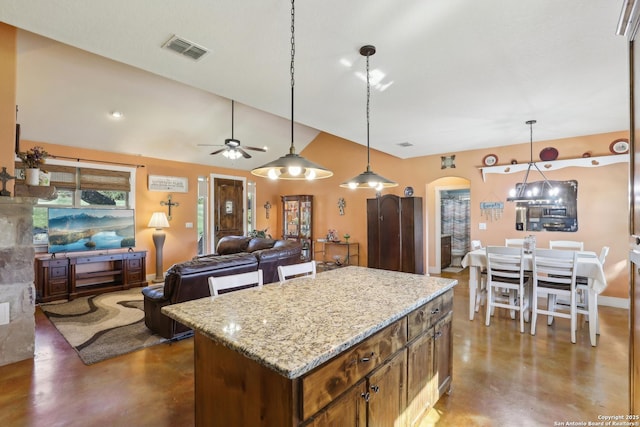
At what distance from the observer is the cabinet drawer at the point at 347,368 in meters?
1.12

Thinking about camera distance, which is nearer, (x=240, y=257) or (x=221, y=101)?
(x=240, y=257)

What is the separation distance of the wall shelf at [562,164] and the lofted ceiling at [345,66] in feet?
1.41

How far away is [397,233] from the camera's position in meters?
6.10

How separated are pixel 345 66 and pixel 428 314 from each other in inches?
84.1

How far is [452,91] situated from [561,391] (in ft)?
9.32

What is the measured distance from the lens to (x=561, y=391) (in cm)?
233

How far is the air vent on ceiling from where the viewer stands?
2.24m

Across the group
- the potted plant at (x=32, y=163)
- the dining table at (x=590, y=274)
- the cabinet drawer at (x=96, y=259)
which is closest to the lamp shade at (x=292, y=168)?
the potted plant at (x=32, y=163)

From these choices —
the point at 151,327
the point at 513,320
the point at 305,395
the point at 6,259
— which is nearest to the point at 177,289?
the point at 151,327

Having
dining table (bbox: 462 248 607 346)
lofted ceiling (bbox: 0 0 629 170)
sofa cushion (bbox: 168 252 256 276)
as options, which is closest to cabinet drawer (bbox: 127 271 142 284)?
lofted ceiling (bbox: 0 0 629 170)

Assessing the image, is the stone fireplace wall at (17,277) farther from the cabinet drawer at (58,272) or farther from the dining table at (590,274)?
the dining table at (590,274)

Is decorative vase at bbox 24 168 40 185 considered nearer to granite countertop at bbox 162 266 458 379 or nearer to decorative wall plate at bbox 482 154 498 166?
granite countertop at bbox 162 266 458 379

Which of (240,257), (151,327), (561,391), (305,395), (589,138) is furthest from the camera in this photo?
(589,138)

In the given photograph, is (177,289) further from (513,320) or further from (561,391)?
(513,320)
